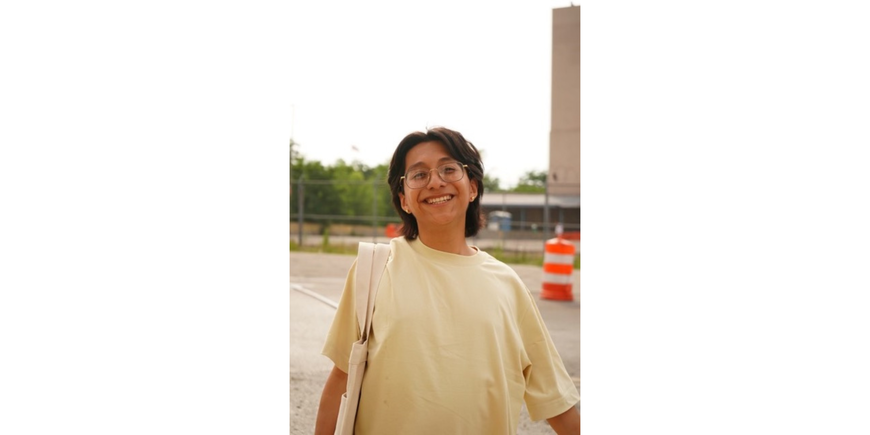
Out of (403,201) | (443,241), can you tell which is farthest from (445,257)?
(403,201)

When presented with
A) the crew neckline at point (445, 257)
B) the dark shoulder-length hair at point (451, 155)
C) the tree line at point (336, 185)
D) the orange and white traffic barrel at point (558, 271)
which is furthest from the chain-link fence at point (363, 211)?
the crew neckline at point (445, 257)

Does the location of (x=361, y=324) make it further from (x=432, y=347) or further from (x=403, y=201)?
(x=403, y=201)

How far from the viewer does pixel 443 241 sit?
5.28 feet

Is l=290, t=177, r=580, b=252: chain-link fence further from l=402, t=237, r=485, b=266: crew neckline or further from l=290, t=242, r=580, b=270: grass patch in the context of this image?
l=402, t=237, r=485, b=266: crew neckline

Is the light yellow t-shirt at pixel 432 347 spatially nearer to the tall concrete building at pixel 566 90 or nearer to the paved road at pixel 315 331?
the tall concrete building at pixel 566 90

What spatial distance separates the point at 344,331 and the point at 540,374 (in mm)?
490

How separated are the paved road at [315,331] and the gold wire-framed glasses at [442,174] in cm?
131

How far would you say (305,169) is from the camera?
295cm

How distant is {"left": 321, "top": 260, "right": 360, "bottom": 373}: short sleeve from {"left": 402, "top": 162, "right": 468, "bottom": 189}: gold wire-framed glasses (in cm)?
24

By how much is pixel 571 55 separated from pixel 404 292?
102 cm

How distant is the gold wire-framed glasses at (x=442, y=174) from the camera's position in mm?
1577

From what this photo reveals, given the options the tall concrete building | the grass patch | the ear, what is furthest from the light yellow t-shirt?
the tall concrete building
